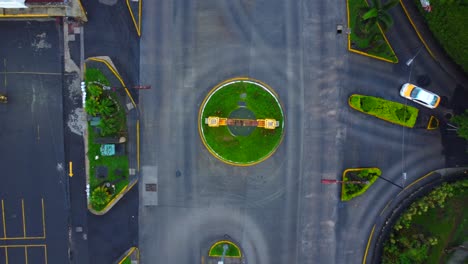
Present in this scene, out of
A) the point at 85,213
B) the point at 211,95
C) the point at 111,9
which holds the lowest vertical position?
the point at 85,213

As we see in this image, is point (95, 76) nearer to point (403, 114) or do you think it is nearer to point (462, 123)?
point (403, 114)

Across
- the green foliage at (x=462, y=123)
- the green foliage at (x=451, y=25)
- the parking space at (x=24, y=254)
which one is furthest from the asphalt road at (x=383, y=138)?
the parking space at (x=24, y=254)

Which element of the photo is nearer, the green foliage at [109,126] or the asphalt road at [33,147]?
the green foliage at [109,126]

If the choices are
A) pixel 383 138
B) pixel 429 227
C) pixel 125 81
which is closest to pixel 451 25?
pixel 383 138

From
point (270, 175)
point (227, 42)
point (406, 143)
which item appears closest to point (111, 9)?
point (227, 42)

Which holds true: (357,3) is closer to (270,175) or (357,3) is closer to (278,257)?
(270,175)

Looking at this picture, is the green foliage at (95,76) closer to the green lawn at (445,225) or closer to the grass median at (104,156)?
the grass median at (104,156)
